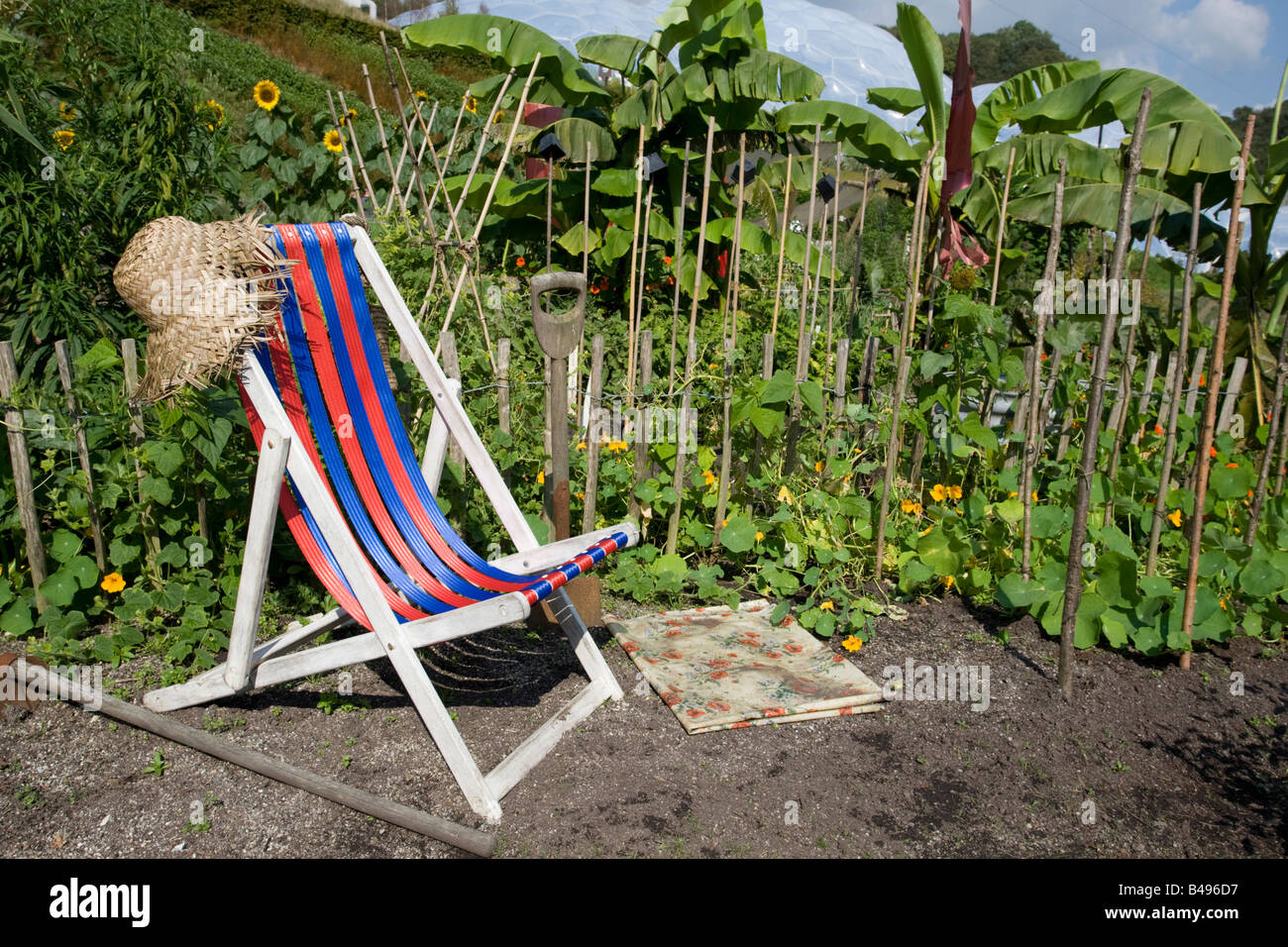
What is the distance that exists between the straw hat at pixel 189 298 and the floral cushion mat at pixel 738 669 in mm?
1727

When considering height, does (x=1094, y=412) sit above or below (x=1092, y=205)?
below

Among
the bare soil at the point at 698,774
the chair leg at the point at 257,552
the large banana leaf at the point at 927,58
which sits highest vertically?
the large banana leaf at the point at 927,58

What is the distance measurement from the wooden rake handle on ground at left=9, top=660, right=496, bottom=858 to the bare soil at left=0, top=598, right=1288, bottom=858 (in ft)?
0.13

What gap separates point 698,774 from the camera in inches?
Result: 103

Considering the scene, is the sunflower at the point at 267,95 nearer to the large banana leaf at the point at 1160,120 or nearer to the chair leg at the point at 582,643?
the chair leg at the point at 582,643

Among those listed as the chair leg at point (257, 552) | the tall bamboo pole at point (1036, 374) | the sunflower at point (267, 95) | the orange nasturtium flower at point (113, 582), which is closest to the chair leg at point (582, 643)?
the chair leg at point (257, 552)

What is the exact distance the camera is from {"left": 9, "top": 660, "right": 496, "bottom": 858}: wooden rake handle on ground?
2.25 metres

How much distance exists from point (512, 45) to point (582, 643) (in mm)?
5045

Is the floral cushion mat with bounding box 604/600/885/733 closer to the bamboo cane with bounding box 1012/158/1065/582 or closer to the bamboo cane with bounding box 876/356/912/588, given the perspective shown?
the bamboo cane with bounding box 876/356/912/588

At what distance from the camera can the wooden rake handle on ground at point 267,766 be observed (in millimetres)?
2246

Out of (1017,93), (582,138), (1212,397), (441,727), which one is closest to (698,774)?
(441,727)

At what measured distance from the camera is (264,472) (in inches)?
96.0

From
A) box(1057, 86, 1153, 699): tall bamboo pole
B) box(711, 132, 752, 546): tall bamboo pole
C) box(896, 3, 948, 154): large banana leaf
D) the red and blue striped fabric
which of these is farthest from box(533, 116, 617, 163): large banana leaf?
box(1057, 86, 1153, 699): tall bamboo pole

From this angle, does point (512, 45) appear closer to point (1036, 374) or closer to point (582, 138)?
point (582, 138)
